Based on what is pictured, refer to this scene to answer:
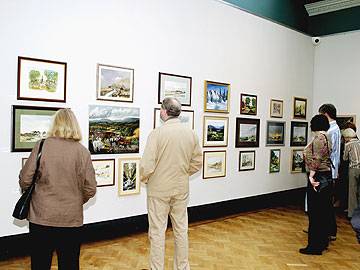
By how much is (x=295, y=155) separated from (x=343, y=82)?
2.09 metres

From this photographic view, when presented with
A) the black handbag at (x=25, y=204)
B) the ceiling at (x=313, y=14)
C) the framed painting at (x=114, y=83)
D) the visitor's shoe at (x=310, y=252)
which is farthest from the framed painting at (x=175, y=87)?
the black handbag at (x=25, y=204)

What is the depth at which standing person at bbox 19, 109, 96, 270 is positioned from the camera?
3.14 meters

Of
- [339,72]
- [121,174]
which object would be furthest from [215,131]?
[339,72]

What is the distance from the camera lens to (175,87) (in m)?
6.50

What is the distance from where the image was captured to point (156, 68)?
6.23 m

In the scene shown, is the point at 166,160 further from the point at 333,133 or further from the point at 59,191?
the point at 333,133

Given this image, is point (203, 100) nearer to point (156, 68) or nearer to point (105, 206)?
point (156, 68)

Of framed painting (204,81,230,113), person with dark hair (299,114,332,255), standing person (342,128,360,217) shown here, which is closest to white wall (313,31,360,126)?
standing person (342,128,360,217)

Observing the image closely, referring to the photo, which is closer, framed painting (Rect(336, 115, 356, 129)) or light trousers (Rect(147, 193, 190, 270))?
light trousers (Rect(147, 193, 190, 270))

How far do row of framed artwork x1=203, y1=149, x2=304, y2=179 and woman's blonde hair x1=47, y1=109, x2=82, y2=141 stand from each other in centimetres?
408

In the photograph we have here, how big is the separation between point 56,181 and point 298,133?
724 cm

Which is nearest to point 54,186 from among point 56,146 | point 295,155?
point 56,146

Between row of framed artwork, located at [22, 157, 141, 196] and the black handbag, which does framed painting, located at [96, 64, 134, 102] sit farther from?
the black handbag

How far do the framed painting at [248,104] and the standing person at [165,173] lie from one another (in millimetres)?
3936
